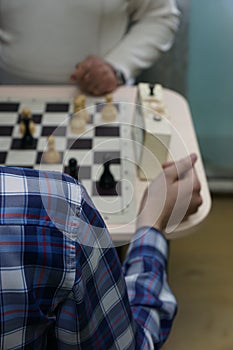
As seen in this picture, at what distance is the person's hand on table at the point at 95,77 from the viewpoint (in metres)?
1.62

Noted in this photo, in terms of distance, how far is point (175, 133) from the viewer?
4.72 feet

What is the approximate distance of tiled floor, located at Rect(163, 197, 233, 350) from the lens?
1.78 metres

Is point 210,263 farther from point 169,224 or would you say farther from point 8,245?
point 8,245

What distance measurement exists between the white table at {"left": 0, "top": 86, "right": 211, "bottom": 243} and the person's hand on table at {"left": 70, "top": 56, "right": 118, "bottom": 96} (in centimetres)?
3

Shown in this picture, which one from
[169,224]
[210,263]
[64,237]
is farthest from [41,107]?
[64,237]

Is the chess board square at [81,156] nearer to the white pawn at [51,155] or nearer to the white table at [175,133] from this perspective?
the white pawn at [51,155]

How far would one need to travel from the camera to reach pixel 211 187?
2350 mm

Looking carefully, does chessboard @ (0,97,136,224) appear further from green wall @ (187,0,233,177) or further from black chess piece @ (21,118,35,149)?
green wall @ (187,0,233,177)

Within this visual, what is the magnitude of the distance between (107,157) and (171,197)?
32 cm

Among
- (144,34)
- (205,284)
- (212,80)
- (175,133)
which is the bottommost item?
(205,284)

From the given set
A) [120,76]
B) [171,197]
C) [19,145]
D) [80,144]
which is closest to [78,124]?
[80,144]

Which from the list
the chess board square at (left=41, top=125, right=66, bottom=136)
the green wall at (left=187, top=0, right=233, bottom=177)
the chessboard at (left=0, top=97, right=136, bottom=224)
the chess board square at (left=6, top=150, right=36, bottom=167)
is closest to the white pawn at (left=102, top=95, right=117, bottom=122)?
the chessboard at (left=0, top=97, right=136, bottom=224)

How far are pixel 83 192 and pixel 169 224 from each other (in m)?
0.50

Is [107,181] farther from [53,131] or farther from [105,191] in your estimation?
[53,131]
